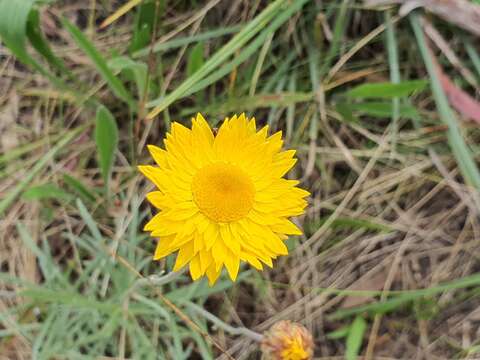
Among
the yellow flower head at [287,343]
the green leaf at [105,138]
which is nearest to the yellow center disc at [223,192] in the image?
the yellow flower head at [287,343]

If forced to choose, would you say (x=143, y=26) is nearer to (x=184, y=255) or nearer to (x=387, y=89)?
(x=387, y=89)

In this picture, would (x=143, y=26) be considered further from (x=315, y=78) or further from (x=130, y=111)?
(x=315, y=78)

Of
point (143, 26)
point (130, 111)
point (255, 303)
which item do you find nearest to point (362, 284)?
point (255, 303)

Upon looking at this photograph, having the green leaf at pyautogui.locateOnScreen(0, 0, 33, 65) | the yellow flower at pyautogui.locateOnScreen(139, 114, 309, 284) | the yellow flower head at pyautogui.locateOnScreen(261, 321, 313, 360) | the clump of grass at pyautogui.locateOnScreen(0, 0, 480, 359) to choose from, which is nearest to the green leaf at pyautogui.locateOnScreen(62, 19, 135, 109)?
the clump of grass at pyautogui.locateOnScreen(0, 0, 480, 359)

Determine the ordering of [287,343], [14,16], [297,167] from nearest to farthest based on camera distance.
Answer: [287,343] < [14,16] < [297,167]

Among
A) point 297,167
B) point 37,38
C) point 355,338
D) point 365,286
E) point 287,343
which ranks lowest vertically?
point 287,343

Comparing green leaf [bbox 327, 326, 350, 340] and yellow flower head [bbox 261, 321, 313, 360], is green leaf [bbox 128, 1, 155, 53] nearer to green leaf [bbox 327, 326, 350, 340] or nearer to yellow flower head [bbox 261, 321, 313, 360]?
yellow flower head [bbox 261, 321, 313, 360]

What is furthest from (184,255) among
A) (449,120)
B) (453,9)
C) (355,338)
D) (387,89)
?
(453,9)
